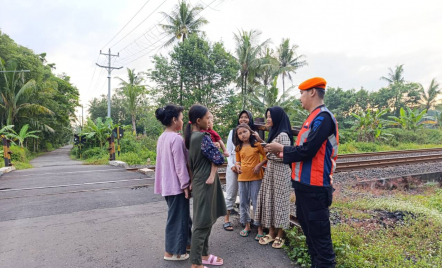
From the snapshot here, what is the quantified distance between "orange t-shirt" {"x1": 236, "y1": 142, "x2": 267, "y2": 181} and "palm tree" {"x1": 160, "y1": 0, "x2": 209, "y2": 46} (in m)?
16.8

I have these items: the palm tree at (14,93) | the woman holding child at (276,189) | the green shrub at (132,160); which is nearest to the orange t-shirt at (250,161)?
the woman holding child at (276,189)

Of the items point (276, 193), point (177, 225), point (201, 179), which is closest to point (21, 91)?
point (177, 225)

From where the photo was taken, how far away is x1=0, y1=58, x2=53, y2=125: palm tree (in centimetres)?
1655

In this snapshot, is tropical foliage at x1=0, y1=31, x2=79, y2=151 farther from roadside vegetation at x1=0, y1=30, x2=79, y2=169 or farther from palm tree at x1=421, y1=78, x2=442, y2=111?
palm tree at x1=421, y1=78, x2=442, y2=111

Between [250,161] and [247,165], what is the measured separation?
7cm

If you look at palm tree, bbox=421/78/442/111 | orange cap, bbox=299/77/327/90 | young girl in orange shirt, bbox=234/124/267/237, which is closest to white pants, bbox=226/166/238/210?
young girl in orange shirt, bbox=234/124/267/237

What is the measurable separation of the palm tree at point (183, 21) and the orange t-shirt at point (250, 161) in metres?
16.8

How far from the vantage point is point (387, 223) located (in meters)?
3.92

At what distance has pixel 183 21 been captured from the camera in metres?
18.3

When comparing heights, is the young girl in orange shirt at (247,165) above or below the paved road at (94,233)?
above

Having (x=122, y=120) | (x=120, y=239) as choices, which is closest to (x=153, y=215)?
(x=120, y=239)

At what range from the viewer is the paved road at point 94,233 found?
2.85 metres

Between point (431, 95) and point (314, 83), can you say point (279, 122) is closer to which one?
point (314, 83)

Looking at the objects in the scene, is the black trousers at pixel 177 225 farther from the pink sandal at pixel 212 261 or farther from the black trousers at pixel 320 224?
the black trousers at pixel 320 224
